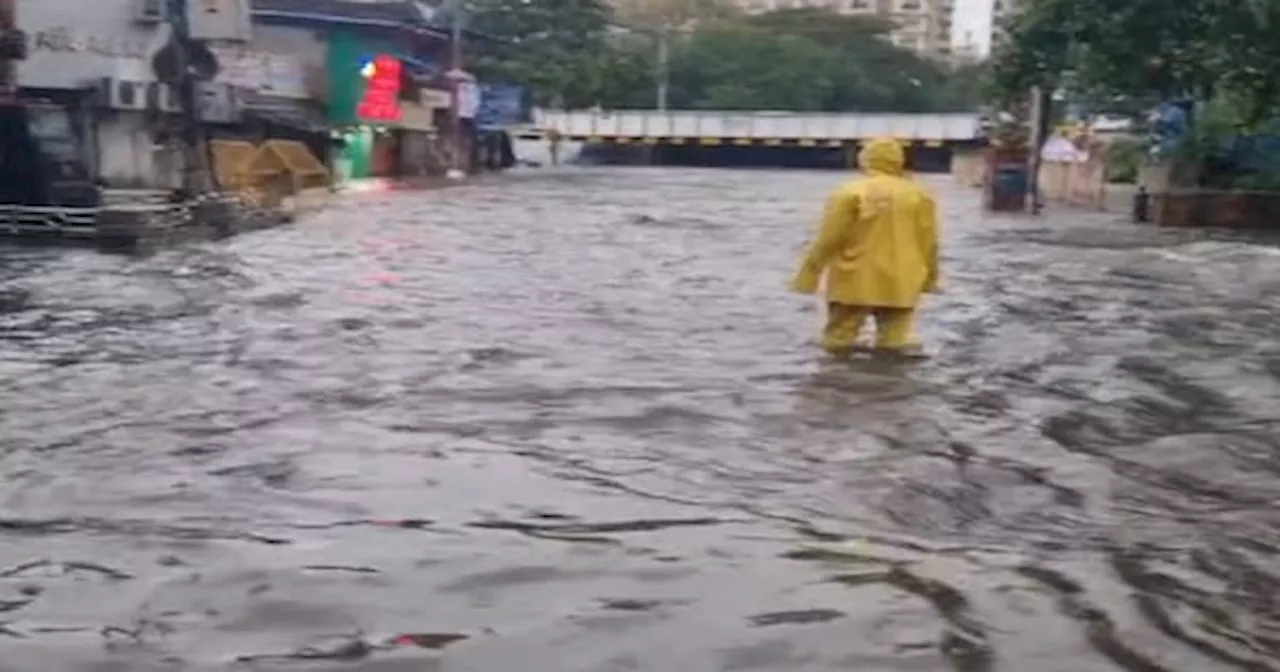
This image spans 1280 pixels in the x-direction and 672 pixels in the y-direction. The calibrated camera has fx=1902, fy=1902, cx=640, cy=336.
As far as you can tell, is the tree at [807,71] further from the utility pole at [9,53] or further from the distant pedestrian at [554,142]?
the utility pole at [9,53]

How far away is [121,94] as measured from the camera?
94.0 ft

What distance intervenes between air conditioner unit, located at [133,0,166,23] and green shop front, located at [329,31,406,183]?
18.4 meters

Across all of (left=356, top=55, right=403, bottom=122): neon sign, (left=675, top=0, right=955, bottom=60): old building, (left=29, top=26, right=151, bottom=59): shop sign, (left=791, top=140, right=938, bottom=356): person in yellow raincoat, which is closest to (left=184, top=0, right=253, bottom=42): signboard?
(left=29, top=26, right=151, bottom=59): shop sign

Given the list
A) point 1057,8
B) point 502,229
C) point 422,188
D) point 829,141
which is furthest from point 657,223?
point 829,141

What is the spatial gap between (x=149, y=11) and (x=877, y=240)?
69.9 feet

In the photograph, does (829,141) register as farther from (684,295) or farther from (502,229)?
(684,295)

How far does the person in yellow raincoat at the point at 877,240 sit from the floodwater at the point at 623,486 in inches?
19.4

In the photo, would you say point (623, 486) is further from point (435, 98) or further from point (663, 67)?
point (663, 67)

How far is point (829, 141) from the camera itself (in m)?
78.6

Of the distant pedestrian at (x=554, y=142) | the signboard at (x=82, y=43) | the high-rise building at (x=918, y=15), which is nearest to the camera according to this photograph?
the signboard at (x=82, y=43)

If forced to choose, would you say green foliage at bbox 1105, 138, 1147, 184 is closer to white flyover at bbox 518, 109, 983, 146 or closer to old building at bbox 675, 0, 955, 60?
white flyover at bbox 518, 109, 983, 146

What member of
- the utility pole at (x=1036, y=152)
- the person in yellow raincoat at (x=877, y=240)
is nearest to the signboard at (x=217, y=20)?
the utility pole at (x=1036, y=152)

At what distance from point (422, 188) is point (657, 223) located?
16854 mm

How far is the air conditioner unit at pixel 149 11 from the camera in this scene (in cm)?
2973
